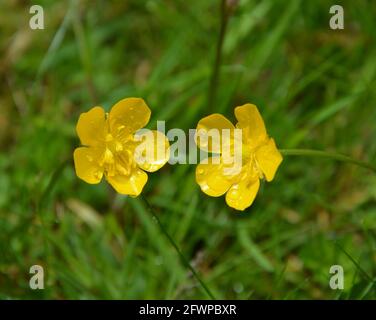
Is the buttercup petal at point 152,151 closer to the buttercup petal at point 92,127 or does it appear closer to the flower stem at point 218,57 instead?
the buttercup petal at point 92,127

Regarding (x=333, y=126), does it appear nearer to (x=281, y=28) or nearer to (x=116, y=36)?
(x=281, y=28)

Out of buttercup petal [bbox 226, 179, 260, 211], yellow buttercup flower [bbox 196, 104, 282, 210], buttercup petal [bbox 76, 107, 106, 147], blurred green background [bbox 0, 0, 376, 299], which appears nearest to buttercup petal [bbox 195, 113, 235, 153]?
yellow buttercup flower [bbox 196, 104, 282, 210]

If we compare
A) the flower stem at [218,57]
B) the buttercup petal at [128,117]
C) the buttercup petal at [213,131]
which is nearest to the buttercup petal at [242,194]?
the buttercup petal at [213,131]

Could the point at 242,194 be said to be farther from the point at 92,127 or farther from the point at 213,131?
the point at 92,127

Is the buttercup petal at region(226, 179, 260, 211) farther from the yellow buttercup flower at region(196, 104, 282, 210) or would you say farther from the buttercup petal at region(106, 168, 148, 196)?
the buttercup petal at region(106, 168, 148, 196)

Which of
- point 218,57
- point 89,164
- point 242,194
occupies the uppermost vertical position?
point 218,57

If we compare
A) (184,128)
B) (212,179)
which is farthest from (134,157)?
(184,128)
